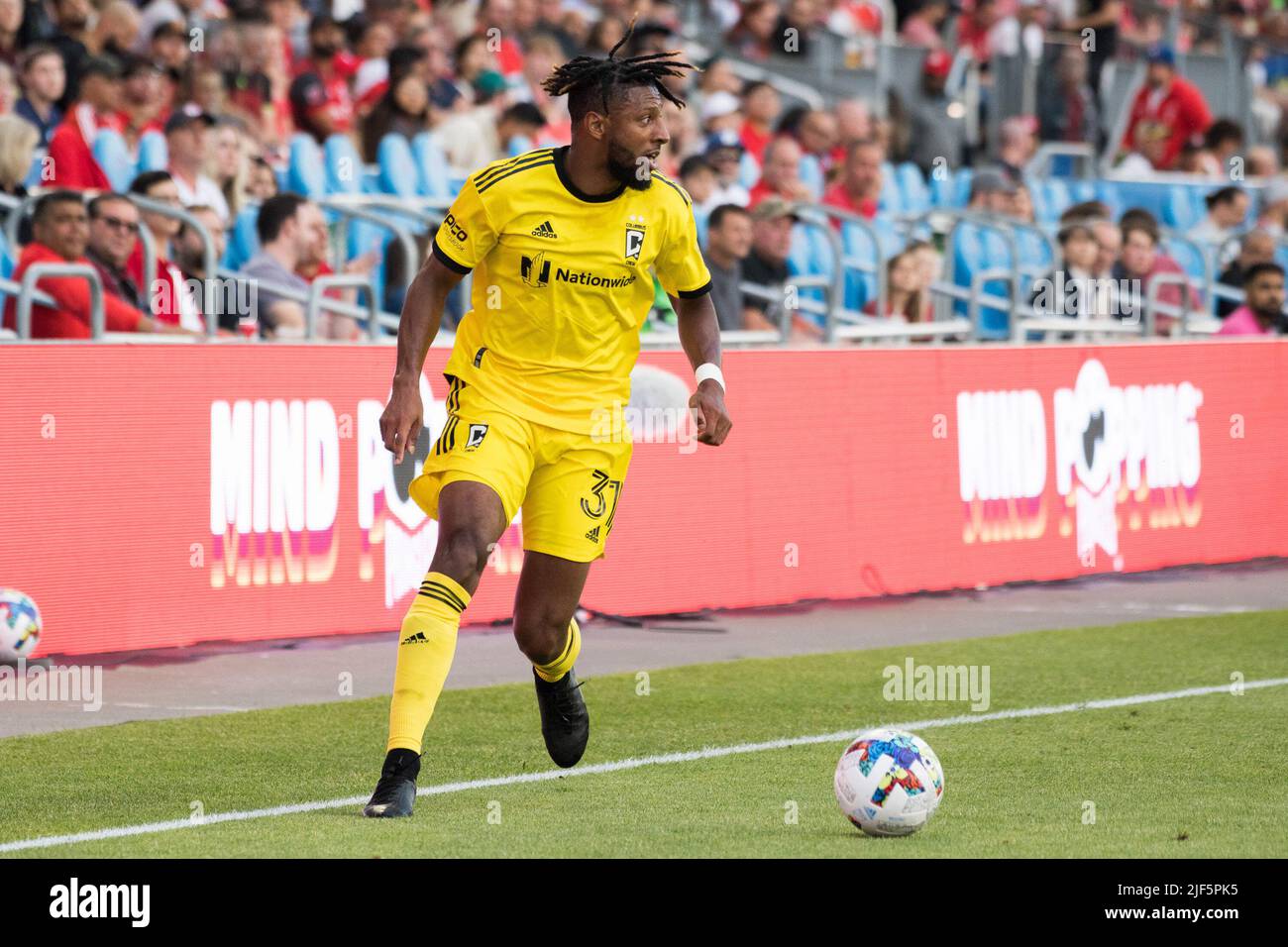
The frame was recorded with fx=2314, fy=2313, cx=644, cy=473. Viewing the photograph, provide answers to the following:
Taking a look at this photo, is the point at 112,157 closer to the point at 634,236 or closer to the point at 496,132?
the point at 496,132

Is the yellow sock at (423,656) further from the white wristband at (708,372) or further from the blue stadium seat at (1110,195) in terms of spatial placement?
the blue stadium seat at (1110,195)

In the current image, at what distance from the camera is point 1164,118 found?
990 inches

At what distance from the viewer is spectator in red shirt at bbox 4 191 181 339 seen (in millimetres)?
11594

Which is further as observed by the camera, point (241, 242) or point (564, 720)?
point (241, 242)

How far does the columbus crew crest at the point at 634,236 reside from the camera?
7738mm

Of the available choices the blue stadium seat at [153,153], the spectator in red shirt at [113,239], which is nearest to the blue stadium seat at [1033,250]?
the blue stadium seat at [153,153]

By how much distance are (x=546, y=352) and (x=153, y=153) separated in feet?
24.2

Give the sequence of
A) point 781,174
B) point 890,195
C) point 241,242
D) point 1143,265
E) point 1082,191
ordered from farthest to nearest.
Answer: point 1082,191 < point 890,195 < point 1143,265 < point 781,174 < point 241,242

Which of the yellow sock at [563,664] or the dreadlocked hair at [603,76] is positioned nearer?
the dreadlocked hair at [603,76]

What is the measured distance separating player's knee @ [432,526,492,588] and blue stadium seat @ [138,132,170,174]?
24.9 feet

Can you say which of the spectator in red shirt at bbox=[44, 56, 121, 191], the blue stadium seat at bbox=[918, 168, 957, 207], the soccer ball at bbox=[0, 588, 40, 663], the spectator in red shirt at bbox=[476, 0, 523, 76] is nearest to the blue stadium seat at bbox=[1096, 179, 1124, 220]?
the blue stadium seat at bbox=[918, 168, 957, 207]

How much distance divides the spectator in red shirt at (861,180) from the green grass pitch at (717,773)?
6.97 meters

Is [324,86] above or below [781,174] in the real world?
above

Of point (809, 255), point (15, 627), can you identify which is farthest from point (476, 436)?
point (809, 255)
